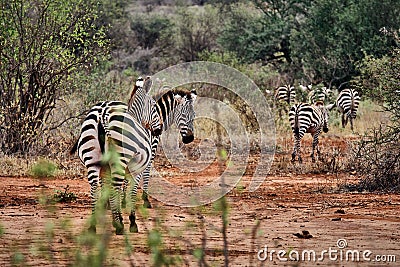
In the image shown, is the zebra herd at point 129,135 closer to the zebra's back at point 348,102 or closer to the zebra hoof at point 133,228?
the zebra hoof at point 133,228

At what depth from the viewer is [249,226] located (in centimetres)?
827

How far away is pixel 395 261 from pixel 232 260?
1307 millimetres

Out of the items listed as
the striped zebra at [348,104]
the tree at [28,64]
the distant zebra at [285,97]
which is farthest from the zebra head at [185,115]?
the striped zebra at [348,104]

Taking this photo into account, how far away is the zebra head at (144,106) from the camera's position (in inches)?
372

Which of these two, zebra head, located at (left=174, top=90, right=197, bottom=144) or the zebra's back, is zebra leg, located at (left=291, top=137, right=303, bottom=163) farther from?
the zebra's back

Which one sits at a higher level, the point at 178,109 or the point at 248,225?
the point at 178,109

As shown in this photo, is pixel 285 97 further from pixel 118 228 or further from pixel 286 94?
pixel 118 228

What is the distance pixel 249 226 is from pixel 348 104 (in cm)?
1345

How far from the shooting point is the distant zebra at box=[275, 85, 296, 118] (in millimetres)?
20188

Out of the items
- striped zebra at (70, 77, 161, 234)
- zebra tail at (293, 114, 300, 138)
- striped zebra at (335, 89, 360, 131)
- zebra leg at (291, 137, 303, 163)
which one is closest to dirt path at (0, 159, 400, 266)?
striped zebra at (70, 77, 161, 234)

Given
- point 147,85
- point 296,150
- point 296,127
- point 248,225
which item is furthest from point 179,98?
point 296,127

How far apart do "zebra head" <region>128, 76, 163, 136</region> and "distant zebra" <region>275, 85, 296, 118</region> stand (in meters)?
10.4

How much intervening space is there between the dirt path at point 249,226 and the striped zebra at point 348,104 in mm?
9015

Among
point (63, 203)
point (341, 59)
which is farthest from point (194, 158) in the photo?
point (341, 59)
